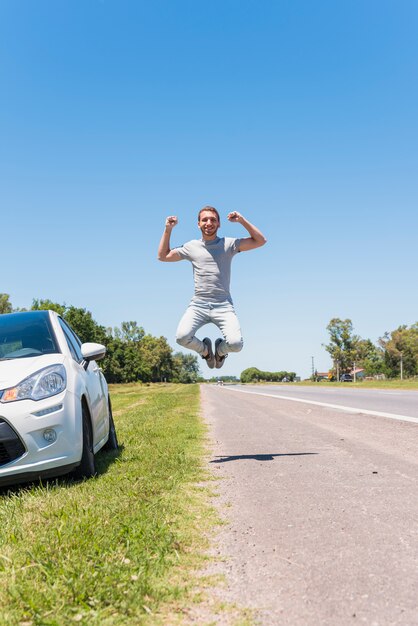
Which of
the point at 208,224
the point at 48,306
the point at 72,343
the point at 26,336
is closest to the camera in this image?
the point at 26,336

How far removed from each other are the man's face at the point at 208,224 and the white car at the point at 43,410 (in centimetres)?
207

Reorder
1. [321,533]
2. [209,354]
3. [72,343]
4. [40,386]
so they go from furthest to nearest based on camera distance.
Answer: [209,354] → [72,343] → [40,386] → [321,533]

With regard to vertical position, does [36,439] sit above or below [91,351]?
below

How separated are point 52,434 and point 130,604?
105 inches

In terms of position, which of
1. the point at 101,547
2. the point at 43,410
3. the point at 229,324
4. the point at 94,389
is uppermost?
the point at 229,324

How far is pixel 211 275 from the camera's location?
22.7 ft

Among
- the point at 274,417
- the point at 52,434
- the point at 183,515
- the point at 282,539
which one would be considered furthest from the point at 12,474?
the point at 274,417

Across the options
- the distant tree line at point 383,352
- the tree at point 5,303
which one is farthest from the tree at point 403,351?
the tree at point 5,303

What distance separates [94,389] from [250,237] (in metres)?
2.60

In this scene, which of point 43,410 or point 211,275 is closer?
point 43,410

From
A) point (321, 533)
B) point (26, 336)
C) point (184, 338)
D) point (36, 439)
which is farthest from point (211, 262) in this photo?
point (321, 533)

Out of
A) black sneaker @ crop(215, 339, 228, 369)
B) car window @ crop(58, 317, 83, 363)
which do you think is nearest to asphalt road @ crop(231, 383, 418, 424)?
black sneaker @ crop(215, 339, 228, 369)

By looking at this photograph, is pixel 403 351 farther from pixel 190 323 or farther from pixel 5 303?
pixel 190 323

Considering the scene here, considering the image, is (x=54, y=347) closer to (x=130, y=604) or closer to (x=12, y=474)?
(x=12, y=474)
